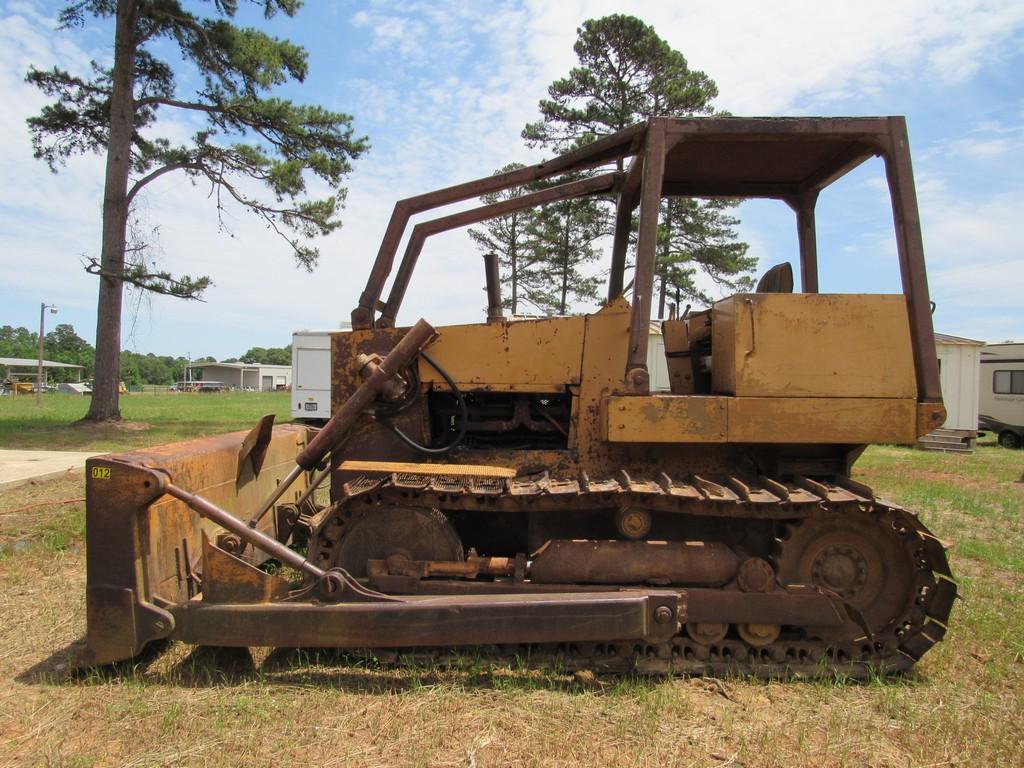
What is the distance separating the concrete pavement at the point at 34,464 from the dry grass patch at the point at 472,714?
6.24 metres

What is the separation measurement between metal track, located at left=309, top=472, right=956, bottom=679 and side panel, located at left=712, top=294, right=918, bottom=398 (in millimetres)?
564

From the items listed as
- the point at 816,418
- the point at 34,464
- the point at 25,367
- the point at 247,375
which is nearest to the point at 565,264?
the point at 34,464

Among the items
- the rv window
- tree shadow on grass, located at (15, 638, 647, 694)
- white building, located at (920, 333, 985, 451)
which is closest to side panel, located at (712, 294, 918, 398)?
tree shadow on grass, located at (15, 638, 647, 694)

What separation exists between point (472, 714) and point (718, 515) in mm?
1643

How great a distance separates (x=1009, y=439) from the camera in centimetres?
2294

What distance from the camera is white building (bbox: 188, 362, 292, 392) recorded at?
9894 centimetres

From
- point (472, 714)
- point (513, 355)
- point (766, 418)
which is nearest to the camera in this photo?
point (472, 714)

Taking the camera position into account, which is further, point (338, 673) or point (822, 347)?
point (822, 347)

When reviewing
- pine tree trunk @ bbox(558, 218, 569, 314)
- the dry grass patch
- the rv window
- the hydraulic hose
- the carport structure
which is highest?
pine tree trunk @ bbox(558, 218, 569, 314)

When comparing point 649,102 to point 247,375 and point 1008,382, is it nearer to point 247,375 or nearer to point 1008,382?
point 1008,382

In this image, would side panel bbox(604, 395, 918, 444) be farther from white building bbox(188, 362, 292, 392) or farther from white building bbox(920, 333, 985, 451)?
white building bbox(188, 362, 292, 392)

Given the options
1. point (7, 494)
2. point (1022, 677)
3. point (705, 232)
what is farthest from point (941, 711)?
point (705, 232)

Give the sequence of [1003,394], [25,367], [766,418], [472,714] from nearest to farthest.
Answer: [472,714], [766,418], [1003,394], [25,367]

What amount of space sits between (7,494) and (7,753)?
23.0 ft
